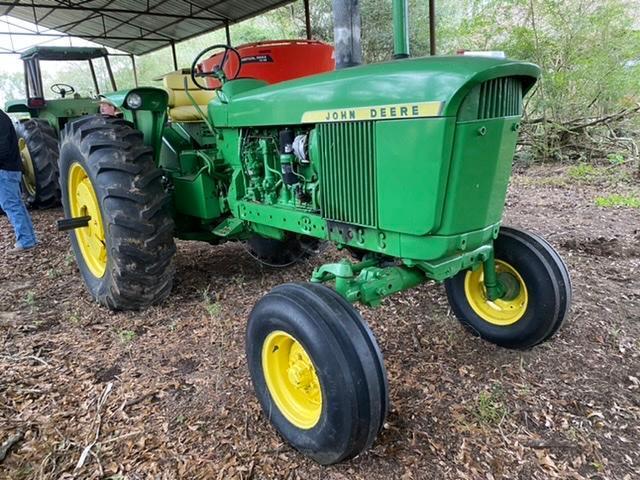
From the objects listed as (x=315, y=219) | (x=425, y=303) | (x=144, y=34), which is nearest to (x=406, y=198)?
(x=315, y=219)

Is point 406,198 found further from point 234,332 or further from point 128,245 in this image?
point 128,245

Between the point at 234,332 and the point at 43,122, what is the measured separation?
491 cm

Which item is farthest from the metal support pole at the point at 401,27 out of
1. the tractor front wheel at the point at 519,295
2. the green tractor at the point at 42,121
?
the green tractor at the point at 42,121

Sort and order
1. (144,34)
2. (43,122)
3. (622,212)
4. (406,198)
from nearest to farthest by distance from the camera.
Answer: (406,198), (622,212), (43,122), (144,34)

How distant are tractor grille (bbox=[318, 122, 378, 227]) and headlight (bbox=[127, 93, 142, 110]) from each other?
60.8 inches

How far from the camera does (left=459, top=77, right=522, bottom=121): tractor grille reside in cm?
186

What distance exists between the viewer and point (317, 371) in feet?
6.17

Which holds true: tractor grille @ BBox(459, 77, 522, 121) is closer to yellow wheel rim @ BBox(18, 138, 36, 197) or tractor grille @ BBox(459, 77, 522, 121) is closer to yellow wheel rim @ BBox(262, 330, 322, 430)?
yellow wheel rim @ BBox(262, 330, 322, 430)

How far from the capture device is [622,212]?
17.3ft

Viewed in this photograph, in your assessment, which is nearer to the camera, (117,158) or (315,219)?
(315,219)

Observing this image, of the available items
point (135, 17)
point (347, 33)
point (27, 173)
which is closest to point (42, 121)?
point (27, 173)

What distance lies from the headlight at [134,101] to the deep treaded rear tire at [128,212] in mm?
152

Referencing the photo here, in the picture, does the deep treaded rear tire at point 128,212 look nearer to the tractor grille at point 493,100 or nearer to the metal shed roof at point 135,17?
the tractor grille at point 493,100

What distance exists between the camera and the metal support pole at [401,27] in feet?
7.79
